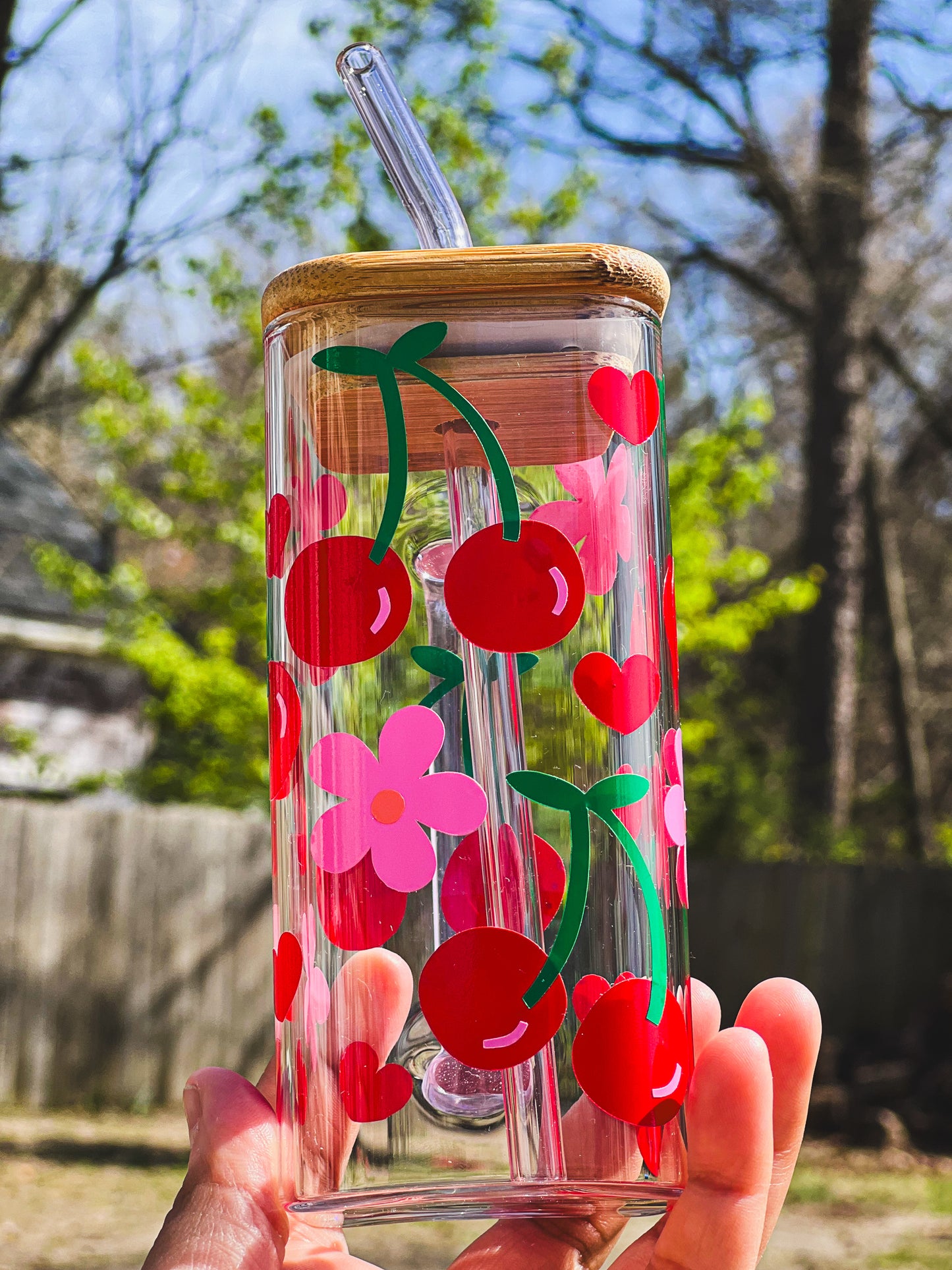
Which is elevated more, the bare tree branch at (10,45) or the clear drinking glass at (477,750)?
the bare tree branch at (10,45)

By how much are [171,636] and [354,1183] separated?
5.53 m

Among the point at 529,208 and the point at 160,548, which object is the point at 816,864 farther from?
the point at 160,548

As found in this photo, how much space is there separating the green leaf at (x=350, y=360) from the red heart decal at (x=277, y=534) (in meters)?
0.10

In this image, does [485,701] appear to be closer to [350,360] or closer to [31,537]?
[350,360]

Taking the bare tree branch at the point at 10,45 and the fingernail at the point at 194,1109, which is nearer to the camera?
the fingernail at the point at 194,1109

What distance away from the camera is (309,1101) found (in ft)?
2.69

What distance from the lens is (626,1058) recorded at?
0.80 m

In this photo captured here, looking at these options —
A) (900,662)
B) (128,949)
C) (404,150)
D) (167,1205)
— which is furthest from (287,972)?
(900,662)

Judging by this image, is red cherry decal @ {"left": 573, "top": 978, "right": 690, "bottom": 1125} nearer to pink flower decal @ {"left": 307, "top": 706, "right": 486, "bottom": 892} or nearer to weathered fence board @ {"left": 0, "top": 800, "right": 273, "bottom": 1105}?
pink flower decal @ {"left": 307, "top": 706, "right": 486, "bottom": 892}

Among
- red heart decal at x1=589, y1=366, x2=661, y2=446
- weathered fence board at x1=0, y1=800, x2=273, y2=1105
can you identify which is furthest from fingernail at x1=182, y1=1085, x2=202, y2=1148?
weathered fence board at x1=0, y1=800, x2=273, y2=1105

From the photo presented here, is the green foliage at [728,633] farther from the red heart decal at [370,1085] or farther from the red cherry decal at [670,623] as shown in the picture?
the red heart decal at [370,1085]

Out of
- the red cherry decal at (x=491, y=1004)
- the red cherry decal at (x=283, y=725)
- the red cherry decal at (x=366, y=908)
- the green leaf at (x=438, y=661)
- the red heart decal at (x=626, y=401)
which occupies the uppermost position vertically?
the red heart decal at (x=626, y=401)

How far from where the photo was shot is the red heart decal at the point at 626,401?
0.84m

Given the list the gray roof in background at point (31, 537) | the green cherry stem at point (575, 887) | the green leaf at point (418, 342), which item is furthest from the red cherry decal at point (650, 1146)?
the gray roof in background at point (31, 537)
